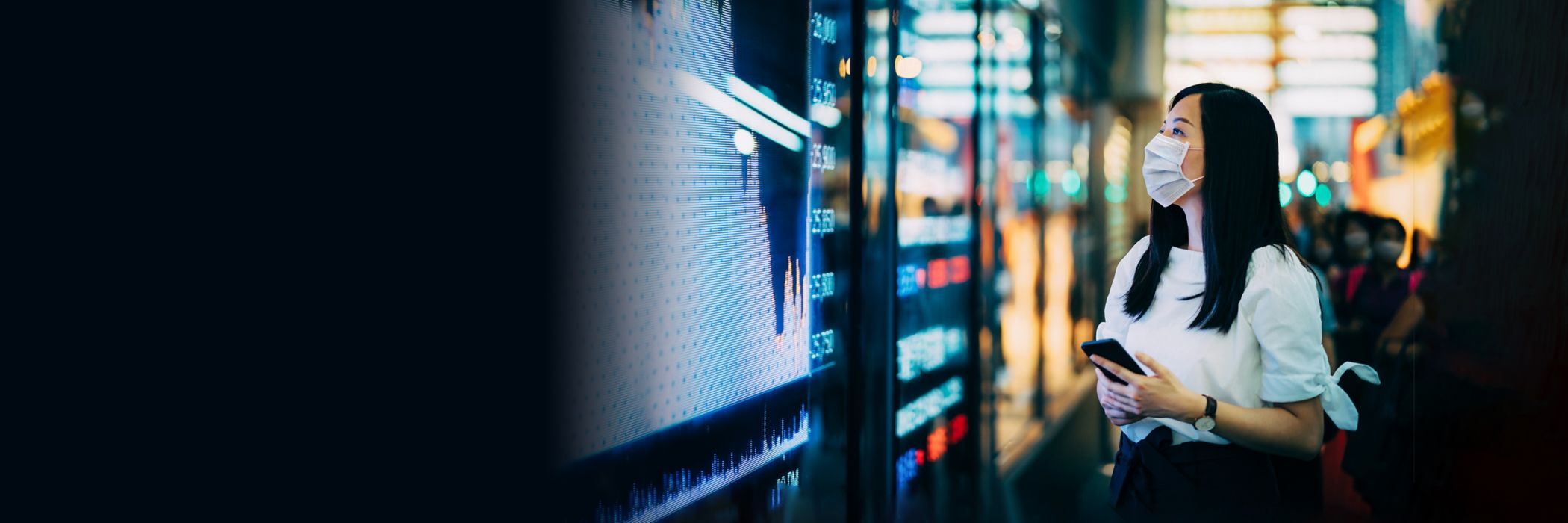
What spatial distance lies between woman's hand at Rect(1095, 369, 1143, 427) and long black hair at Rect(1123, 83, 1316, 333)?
190mm

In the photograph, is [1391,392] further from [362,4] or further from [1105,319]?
[362,4]

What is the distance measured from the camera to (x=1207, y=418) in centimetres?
279

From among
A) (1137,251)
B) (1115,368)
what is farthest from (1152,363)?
(1137,251)

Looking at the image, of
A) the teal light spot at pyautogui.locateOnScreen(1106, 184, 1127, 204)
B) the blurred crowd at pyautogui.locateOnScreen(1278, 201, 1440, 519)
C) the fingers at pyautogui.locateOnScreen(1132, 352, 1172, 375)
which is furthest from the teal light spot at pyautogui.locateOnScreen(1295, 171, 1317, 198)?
the fingers at pyautogui.locateOnScreen(1132, 352, 1172, 375)

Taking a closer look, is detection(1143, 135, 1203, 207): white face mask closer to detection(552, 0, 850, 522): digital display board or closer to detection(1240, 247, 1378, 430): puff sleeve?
detection(1240, 247, 1378, 430): puff sleeve

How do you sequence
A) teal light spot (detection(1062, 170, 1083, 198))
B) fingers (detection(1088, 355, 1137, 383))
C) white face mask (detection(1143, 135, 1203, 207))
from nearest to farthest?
fingers (detection(1088, 355, 1137, 383)) → white face mask (detection(1143, 135, 1203, 207)) → teal light spot (detection(1062, 170, 1083, 198))

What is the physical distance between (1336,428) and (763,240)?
1.61m

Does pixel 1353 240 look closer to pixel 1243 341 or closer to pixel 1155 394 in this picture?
pixel 1243 341

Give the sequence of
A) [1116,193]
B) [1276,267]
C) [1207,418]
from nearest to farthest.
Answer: [1207,418] < [1276,267] < [1116,193]

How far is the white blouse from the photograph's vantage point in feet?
9.31

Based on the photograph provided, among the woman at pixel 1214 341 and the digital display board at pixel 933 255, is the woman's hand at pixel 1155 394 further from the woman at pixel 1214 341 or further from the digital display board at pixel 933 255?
→ the digital display board at pixel 933 255

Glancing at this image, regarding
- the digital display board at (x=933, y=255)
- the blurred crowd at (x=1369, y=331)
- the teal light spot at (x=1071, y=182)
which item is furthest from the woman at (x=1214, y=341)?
the digital display board at (x=933, y=255)

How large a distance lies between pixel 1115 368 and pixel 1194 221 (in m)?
0.42

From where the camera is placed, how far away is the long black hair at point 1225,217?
2877mm
